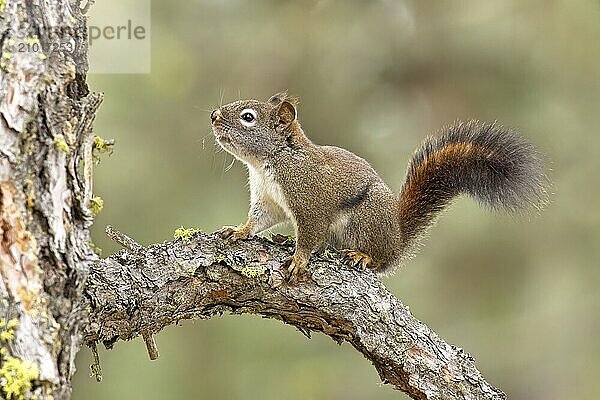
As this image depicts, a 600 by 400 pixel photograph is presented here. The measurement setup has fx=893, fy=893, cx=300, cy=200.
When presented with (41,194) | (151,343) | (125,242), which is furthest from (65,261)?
(151,343)

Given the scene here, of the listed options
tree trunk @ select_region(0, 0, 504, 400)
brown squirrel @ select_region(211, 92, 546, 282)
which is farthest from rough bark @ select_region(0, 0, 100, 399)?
brown squirrel @ select_region(211, 92, 546, 282)

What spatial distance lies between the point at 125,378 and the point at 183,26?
1.53m

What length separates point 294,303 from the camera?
199 centimetres

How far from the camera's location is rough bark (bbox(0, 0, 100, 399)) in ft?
5.04

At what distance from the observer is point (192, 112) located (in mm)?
3756

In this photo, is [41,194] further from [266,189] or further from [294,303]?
[266,189]

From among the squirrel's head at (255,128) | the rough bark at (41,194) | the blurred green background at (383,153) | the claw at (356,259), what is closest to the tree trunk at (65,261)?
the rough bark at (41,194)

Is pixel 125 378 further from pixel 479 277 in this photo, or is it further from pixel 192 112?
pixel 479 277

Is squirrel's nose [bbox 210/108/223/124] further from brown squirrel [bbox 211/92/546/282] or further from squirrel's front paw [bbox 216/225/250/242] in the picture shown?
squirrel's front paw [bbox 216/225/250/242]

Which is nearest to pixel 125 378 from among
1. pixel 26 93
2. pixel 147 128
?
pixel 147 128

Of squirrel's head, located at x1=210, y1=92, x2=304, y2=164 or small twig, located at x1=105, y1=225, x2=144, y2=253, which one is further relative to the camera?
squirrel's head, located at x1=210, y1=92, x2=304, y2=164

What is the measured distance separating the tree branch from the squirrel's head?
347mm

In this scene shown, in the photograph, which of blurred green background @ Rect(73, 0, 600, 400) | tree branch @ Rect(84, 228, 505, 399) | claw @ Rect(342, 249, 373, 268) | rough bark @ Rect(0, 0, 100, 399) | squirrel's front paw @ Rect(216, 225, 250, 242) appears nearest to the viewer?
rough bark @ Rect(0, 0, 100, 399)

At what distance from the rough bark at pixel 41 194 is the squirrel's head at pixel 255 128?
72cm
